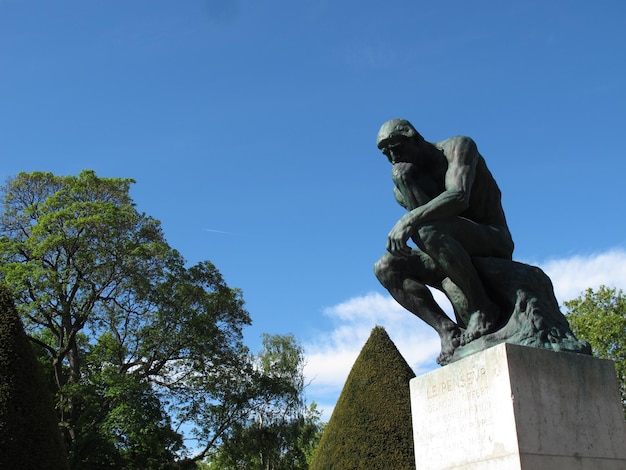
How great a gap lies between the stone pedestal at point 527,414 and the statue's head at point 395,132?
6.15 feet

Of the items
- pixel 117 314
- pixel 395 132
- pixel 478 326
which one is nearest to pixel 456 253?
pixel 478 326

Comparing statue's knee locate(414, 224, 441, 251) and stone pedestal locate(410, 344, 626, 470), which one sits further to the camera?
statue's knee locate(414, 224, 441, 251)

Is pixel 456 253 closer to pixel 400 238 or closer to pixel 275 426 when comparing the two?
pixel 400 238

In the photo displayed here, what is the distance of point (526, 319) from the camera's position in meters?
5.17

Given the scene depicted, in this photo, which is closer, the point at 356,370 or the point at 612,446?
the point at 612,446

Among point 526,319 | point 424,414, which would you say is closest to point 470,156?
point 526,319

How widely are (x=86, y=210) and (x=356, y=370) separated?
11943mm

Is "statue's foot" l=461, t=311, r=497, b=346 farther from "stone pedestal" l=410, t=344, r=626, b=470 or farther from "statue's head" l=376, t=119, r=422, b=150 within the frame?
"statue's head" l=376, t=119, r=422, b=150

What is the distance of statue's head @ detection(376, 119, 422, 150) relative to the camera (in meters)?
5.80

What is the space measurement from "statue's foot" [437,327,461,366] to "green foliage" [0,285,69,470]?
44.3 feet

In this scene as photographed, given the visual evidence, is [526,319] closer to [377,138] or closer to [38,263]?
[377,138]

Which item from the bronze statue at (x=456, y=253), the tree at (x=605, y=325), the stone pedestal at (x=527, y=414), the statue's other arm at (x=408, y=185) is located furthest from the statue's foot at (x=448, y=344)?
the tree at (x=605, y=325)

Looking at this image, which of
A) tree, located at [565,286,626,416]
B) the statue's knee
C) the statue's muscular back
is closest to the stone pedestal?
the statue's knee

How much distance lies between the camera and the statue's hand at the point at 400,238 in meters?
5.41
